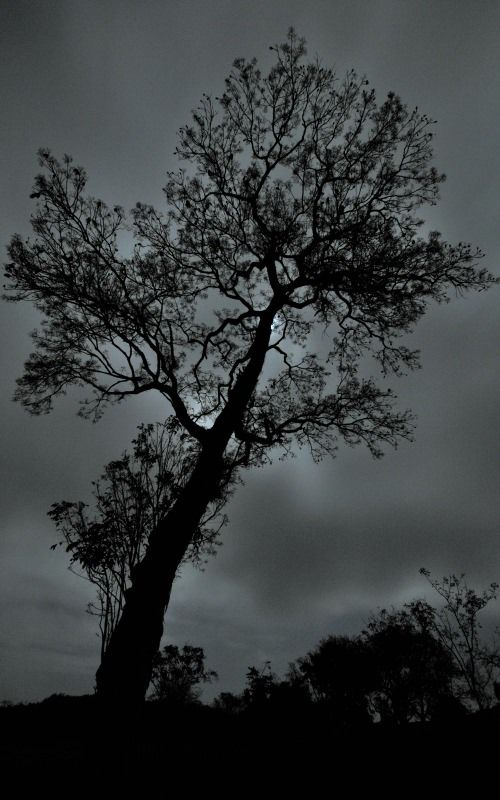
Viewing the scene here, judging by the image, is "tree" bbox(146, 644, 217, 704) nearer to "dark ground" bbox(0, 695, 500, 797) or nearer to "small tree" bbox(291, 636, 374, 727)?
"small tree" bbox(291, 636, 374, 727)

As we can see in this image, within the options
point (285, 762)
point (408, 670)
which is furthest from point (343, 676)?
point (285, 762)

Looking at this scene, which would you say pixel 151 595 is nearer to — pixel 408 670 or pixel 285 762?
pixel 285 762

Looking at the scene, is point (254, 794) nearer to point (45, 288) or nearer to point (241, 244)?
point (45, 288)

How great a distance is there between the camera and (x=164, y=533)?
6680 millimetres

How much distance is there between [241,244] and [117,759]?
11712mm

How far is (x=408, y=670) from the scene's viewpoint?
37.2 m

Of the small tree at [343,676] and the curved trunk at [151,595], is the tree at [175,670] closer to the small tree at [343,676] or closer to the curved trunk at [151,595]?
the small tree at [343,676]

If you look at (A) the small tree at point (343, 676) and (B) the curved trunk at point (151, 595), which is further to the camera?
(A) the small tree at point (343, 676)

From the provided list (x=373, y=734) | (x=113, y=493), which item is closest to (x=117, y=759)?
(x=373, y=734)

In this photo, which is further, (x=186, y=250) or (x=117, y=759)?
(x=186, y=250)

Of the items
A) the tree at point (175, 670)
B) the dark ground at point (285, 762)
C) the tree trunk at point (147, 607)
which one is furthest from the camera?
the tree at point (175, 670)

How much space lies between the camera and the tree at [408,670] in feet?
116

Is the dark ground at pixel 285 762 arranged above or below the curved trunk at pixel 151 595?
below

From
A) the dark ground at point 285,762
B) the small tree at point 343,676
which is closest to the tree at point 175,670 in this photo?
the small tree at point 343,676
